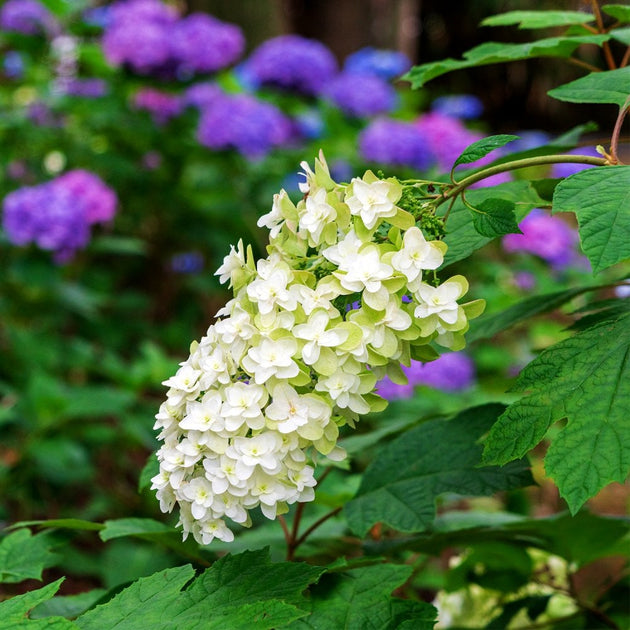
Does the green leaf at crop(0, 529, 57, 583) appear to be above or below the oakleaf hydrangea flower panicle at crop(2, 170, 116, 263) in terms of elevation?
above

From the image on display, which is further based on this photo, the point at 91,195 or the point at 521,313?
the point at 91,195

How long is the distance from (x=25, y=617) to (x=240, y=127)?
2.54 m

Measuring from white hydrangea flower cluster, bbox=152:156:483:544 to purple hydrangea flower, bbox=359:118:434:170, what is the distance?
8.47ft

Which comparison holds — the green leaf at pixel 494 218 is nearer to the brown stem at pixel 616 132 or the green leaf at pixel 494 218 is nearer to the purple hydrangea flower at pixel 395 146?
the brown stem at pixel 616 132

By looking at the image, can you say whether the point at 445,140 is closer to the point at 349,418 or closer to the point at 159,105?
the point at 159,105

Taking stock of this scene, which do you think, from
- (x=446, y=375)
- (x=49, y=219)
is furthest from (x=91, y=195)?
(x=446, y=375)

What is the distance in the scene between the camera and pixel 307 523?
1319 mm

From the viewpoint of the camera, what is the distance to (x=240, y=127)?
3121mm

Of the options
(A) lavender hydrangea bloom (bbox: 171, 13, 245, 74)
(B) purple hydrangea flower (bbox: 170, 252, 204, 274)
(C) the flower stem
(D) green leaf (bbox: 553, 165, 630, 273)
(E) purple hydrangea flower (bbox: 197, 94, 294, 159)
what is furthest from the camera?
(B) purple hydrangea flower (bbox: 170, 252, 204, 274)

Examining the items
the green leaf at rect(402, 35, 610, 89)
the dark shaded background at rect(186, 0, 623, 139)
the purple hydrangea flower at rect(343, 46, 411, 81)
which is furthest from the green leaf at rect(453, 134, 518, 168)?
the dark shaded background at rect(186, 0, 623, 139)

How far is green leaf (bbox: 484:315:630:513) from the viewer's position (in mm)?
726

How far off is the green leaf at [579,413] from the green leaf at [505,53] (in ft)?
1.19

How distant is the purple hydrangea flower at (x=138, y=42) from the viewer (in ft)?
10.6

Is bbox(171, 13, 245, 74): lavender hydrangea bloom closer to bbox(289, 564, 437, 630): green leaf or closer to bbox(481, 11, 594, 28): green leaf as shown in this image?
bbox(481, 11, 594, 28): green leaf
